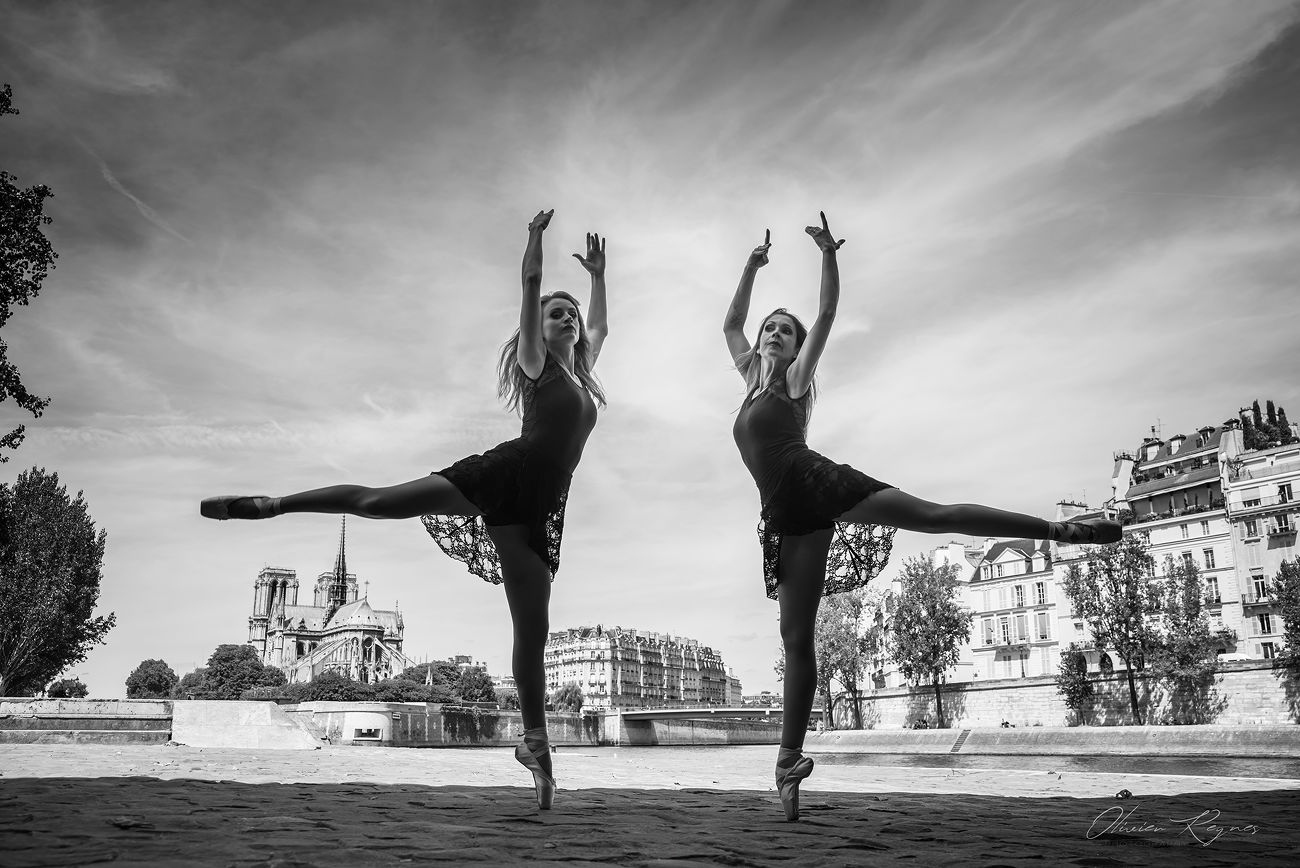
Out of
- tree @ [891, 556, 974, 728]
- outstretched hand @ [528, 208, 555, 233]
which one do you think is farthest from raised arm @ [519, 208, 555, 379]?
tree @ [891, 556, 974, 728]

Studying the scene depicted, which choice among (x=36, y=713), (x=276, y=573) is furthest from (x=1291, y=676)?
(x=276, y=573)

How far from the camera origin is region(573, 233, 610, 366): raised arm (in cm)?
679

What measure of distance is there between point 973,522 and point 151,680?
142 m

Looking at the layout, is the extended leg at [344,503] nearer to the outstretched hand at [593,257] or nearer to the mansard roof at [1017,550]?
the outstretched hand at [593,257]

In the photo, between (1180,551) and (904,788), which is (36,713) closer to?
(904,788)

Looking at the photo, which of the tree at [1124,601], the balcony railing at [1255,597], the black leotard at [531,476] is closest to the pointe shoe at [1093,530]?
the black leotard at [531,476]

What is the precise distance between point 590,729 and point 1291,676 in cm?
6500

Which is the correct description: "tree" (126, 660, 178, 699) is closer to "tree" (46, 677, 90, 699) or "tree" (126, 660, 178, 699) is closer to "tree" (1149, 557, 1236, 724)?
"tree" (46, 677, 90, 699)

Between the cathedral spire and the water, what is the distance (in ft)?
524

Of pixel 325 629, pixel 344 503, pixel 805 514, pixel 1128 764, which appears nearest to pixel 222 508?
pixel 344 503

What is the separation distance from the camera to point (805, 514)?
5.56 metres

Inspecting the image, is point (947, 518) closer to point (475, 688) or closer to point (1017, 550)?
point (1017, 550)

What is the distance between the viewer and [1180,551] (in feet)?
181

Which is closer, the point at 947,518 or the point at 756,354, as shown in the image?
the point at 947,518
